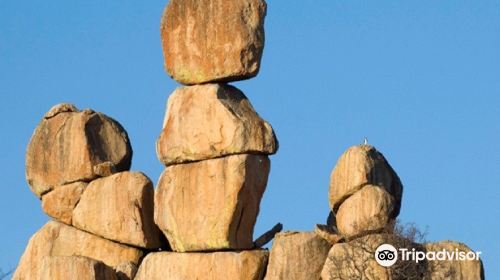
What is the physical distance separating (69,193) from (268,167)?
6.13m

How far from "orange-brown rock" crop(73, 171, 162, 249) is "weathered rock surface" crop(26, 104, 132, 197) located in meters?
0.88

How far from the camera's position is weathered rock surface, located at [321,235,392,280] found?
49250 millimetres

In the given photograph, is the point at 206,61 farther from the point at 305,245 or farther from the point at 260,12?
the point at 305,245

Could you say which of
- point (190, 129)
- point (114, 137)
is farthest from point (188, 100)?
point (114, 137)

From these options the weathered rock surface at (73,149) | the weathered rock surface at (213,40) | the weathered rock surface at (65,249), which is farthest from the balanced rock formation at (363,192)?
the weathered rock surface at (73,149)

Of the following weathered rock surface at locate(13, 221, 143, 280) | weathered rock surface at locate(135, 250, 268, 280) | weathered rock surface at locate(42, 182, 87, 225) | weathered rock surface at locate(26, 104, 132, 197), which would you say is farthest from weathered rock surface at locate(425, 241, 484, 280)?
weathered rock surface at locate(42, 182, 87, 225)

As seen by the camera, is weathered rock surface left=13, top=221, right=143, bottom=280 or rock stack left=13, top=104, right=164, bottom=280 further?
weathered rock surface left=13, top=221, right=143, bottom=280

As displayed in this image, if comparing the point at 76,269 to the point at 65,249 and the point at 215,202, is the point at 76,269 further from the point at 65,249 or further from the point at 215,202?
the point at 215,202

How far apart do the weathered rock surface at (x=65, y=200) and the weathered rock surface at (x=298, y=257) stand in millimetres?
6720

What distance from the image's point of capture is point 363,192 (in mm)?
50719

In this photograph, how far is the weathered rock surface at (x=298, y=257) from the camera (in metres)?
50.1

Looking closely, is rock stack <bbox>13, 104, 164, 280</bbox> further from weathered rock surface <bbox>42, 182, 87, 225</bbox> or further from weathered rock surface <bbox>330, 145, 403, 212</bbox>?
weathered rock surface <bbox>330, 145, 403, 212</bbox>

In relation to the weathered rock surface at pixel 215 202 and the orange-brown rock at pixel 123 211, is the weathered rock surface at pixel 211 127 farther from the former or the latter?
the orange-brown rock at pixel 123 211

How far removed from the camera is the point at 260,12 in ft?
170
